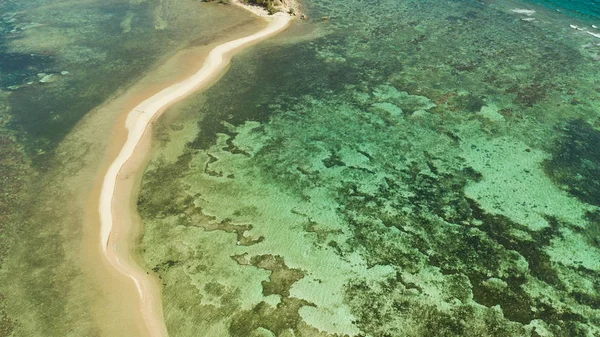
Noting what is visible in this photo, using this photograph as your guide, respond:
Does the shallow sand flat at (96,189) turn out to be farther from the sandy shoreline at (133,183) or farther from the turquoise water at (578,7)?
the turquoise water at (578,7)

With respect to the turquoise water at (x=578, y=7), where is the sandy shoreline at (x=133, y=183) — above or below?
below

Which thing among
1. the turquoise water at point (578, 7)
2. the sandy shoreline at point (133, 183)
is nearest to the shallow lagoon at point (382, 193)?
the sandy shoreline at point (133, 183)

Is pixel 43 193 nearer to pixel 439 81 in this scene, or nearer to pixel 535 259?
pixel 535 259

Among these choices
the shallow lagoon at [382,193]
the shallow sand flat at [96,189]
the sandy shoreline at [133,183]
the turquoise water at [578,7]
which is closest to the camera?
the shallow sand flat at [96,189]

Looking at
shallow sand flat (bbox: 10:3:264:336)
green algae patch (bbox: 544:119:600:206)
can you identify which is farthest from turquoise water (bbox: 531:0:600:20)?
shallow sand flat (bbox: 10:3:264:336)

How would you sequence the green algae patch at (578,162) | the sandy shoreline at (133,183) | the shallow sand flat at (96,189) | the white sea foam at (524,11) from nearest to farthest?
the shallow sand flat at (96,189) < the sandy shoreline at (133,183) < the green algae patch at (578,162) < the white sea foam at (524,11)

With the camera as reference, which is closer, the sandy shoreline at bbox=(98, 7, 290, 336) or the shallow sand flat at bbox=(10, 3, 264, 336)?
the shallow sand flat at bbox=(10, 3, 264, 336)

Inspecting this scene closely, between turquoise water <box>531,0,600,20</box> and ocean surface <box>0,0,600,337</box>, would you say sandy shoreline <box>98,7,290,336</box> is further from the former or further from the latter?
turquoise water <box>531,0,600,20</box>
